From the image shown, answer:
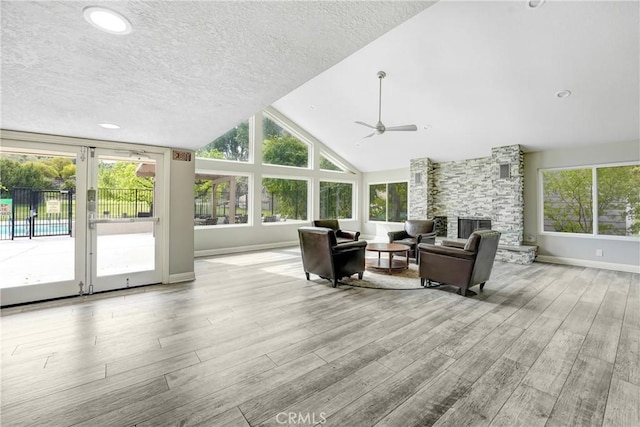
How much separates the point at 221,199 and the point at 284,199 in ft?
6.29

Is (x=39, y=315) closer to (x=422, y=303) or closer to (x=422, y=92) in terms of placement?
(x=422, y=303)

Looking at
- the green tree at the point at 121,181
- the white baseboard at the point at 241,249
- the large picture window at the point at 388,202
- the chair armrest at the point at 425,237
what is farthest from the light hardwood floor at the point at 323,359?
the large picture window at the point at 388,202

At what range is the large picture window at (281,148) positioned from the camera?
798cm

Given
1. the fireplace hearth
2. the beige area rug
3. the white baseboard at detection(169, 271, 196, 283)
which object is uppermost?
the fireplace hearth

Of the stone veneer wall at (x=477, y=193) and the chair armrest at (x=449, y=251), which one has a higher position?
the stone veneer wall at (x=477, y=193)

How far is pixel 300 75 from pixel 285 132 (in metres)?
6.74

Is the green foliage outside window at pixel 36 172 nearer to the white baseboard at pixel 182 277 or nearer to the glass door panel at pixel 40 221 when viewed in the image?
the glass door panel at pixel 40 221

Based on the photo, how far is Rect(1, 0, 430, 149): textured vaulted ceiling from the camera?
4.34 ft

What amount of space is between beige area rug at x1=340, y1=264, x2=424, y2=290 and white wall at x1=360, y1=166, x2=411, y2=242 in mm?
4300

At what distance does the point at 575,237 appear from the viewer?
19.4ft

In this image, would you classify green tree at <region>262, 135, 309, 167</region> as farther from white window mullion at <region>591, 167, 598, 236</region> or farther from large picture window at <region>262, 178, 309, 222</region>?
white window mullion at <region>591, 167, 598, 236</region>

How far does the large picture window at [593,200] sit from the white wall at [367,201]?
3722 mm

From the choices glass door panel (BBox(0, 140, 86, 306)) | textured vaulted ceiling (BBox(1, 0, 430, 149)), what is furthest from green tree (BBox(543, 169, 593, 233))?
glass door panel (BBox(0, 140, 86, 306))

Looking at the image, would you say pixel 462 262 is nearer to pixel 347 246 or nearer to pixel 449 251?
pixel 449 251
